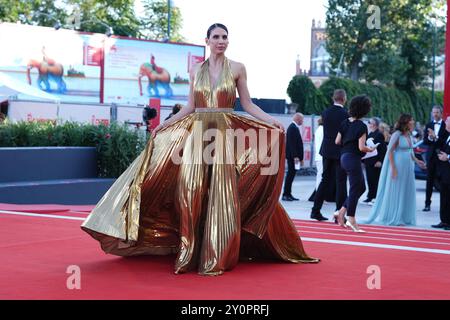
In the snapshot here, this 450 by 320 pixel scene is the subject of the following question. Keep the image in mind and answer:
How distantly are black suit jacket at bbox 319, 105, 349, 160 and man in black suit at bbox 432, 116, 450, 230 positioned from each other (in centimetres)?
167

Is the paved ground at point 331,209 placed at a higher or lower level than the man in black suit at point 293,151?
lower

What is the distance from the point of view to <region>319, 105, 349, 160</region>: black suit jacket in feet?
41.4

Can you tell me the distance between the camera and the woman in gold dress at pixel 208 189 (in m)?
6.52

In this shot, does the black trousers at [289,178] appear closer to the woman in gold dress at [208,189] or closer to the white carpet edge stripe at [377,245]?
the white carpet edge stripe at [377,245]

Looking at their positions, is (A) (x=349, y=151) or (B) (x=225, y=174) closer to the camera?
(B) (x=225, y=174)

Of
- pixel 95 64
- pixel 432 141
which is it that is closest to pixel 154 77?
pixel 95 64

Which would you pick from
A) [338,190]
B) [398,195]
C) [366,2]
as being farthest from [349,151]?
[366,2]

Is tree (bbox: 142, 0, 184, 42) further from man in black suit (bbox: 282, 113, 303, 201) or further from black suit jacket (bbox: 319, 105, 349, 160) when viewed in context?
black suit jacket (bbox: 319, 105, 349, 160)

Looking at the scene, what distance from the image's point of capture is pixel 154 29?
190 feet

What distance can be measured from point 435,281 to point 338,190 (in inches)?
232

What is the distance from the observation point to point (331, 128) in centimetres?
1305

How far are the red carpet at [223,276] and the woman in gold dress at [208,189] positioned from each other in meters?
0.18

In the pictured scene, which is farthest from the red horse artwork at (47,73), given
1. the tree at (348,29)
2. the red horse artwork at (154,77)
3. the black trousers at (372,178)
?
the tree at (348,29)
